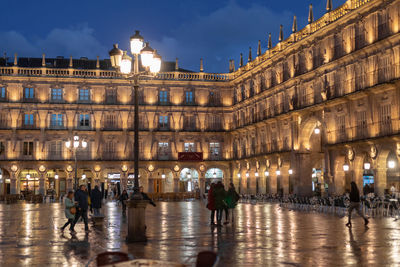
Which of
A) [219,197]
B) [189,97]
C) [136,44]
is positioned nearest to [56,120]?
[189,97]

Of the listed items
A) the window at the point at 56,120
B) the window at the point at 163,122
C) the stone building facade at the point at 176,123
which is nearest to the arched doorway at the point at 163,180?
the stone building facade at the point at 176,123

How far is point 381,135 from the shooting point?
3133 cm

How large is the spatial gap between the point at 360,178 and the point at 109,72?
33815mm

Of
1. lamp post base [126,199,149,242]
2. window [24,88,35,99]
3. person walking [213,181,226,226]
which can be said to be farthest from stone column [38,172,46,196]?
lamp post base [126,199,149,242]

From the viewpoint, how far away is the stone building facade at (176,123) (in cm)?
4250

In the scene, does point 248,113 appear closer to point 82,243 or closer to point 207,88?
point 207,88

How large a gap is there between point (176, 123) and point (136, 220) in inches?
1818

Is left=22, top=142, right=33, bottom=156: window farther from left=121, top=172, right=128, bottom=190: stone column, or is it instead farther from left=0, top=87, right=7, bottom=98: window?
left=121, top=172, right=128, bottom=190: stone column

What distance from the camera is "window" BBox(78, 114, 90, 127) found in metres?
58.0

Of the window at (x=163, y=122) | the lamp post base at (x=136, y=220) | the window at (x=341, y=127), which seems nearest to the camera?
the lamp post base at (x=136, y=220)

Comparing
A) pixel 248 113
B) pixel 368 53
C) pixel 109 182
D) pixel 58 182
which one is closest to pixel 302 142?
pixel 368 53

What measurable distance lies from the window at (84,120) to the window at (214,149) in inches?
557

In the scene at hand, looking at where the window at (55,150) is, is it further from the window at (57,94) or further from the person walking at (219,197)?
the person walking at (219,197)

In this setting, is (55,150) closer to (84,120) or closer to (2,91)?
(84,120)
